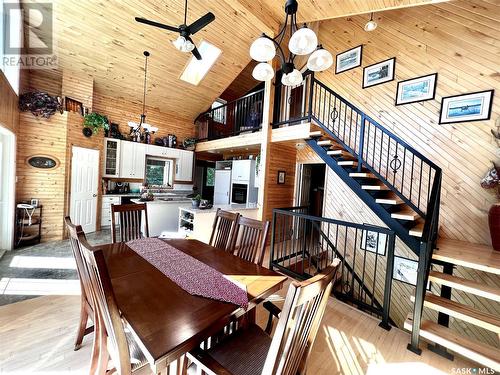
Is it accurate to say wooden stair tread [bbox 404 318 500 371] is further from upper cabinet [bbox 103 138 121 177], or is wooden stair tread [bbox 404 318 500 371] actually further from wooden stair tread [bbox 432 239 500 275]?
upper cabinet [bbox 103 138 121 177]

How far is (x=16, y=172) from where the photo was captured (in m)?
3.93

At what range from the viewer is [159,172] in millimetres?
6570

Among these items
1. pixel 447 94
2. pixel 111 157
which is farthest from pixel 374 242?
pixel 111 157

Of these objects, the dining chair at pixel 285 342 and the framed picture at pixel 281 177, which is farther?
the framed picture at pixel 281 177

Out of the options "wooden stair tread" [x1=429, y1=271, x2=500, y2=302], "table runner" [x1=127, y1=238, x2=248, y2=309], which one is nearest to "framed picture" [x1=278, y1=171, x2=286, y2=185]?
"wooden stair tread" [x1=429, y1=271, x2=500, y2=302]

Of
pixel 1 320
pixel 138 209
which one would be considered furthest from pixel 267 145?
pixel 1 320

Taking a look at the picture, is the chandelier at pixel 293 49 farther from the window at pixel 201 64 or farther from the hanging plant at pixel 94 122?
the hanging plant at pixel 94 122

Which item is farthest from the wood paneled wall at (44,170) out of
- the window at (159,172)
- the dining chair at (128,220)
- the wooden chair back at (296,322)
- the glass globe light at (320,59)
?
the wooden chair back at (296,322)

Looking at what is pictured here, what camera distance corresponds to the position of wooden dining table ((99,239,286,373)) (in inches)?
36.2

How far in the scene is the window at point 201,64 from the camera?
515cm

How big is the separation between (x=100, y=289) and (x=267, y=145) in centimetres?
391

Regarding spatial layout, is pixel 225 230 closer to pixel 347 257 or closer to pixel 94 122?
pixel 347 257

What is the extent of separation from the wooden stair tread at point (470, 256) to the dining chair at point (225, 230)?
216cm

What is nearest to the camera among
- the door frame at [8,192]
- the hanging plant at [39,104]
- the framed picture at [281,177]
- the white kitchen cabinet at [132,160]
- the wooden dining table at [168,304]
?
the wooden dining table at [168,304]
